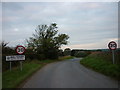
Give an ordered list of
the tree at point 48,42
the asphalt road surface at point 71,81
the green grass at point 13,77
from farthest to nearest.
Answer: the tree at point 48,42, the green grass at point 13,77, the asphalt road surface at point 71,81

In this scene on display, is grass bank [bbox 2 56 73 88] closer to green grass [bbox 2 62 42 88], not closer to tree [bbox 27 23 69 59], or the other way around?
green grass [bbox 2 62 42 88]

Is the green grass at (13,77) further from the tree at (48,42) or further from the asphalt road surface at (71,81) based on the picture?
the tree at (48,42)

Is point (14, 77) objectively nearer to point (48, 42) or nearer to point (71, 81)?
point (71, 81)

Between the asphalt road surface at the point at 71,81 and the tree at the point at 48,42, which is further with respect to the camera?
the tree at the point at 48,42

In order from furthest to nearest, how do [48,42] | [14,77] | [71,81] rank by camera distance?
[48,42] < [14,77] < [71,81]

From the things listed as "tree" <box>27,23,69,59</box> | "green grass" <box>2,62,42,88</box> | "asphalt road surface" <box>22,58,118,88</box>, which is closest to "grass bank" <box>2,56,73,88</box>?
"green grass" <box>2,62,42,88</box>

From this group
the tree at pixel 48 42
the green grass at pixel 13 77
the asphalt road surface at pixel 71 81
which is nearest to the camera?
the asphalt road surface at pixel 71 81

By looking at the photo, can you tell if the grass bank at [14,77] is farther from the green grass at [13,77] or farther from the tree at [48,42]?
the tree at [48,42]

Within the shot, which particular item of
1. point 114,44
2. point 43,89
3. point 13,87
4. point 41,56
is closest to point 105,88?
point 43,89

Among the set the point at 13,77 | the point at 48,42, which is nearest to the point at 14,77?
the point at 13,77

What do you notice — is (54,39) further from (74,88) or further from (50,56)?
(74,88)

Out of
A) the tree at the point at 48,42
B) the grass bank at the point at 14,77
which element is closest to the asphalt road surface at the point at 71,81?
the grass bank at the point at 14,77

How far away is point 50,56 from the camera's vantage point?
44688 millimetres

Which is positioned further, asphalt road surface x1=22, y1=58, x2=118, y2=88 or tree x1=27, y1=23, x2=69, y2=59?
tree x1=27, y1=23, x2=69, y2=59
